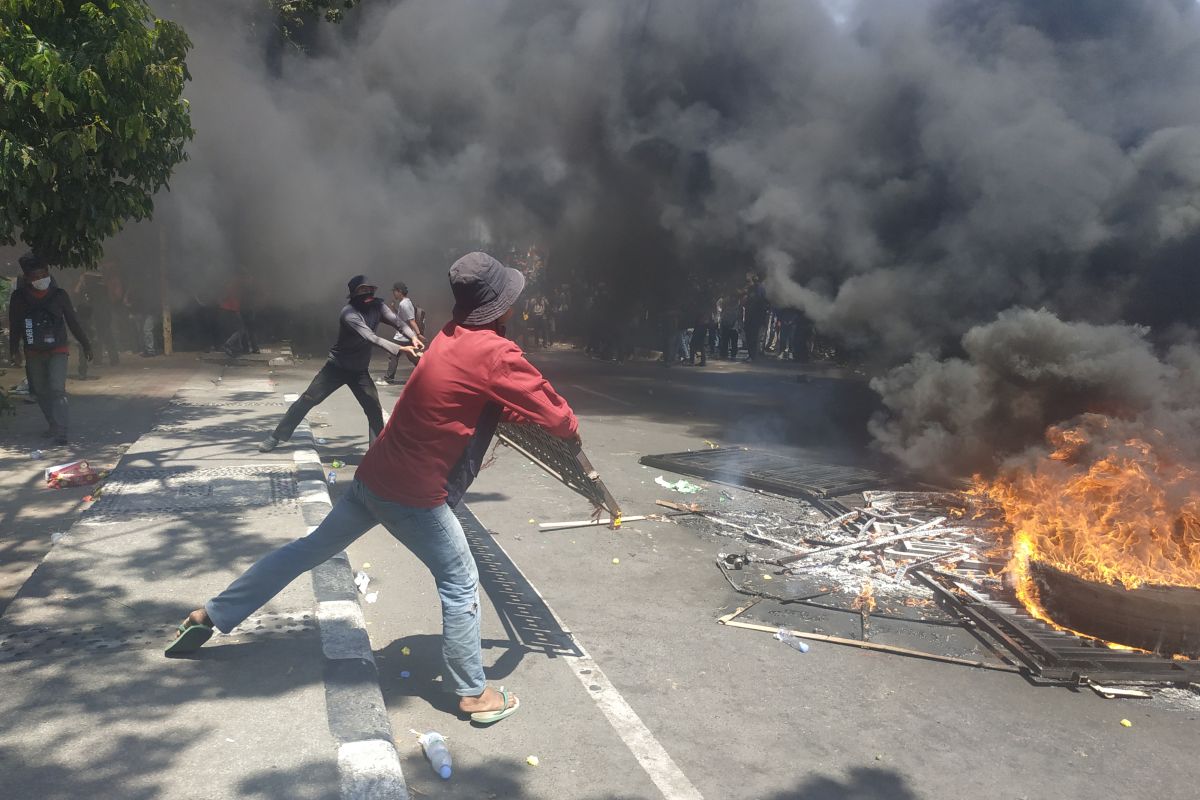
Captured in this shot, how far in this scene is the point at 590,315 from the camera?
1859 centimetres

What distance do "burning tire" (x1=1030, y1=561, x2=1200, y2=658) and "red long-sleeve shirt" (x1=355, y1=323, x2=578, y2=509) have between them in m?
2.63

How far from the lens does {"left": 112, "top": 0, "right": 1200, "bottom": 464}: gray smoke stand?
6984 millimetres

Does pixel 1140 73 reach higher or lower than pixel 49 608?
higher

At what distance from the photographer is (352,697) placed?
2.90 m

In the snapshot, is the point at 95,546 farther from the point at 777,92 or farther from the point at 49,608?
the point at 777,92

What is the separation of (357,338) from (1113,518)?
496cm

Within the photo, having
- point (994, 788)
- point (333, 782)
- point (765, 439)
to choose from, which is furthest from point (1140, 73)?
point (333, 782)

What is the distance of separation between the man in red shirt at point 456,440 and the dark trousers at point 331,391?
11.8 feet

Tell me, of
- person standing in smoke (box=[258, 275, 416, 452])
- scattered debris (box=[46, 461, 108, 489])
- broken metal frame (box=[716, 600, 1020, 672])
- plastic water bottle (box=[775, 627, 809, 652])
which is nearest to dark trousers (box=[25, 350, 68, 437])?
scattered debris (box=[46, 461, 108, 489])

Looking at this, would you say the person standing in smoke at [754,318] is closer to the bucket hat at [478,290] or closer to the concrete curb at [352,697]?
the concrete curb at [352,697]

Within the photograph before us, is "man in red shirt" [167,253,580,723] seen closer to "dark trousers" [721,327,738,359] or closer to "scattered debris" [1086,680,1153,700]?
"scattered debris" [1086,680,1153,700]

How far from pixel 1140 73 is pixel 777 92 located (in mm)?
3772

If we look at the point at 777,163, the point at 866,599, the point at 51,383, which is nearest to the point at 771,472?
the point at 866,599

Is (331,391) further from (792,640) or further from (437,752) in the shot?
(437,752)
